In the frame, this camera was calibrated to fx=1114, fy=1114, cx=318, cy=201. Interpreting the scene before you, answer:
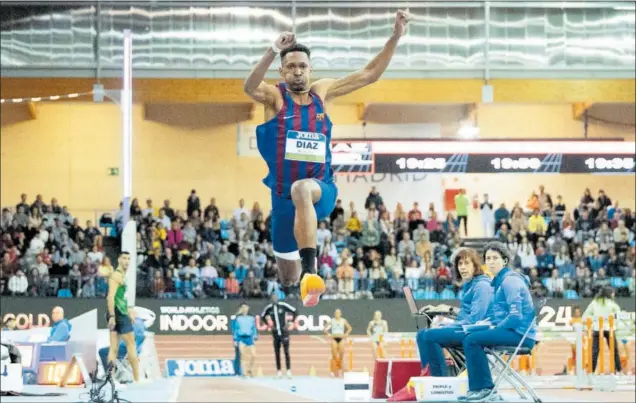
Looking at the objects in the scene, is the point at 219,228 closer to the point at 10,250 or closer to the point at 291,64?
the point at 10,250

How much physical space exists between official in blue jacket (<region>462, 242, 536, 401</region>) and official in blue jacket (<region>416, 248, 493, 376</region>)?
23 centimetres

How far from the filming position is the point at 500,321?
924 centimetres

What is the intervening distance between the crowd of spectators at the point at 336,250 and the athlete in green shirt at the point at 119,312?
8.26 m

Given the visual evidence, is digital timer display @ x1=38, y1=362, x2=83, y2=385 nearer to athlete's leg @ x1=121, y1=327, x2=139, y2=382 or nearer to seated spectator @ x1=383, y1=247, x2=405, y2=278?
athlete's leg @ x1=121, y1=327, x2=139, y2=382

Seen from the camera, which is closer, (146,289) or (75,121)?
(146,289)

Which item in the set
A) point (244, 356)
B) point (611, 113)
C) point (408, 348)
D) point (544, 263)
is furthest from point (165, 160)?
point (408, 348)

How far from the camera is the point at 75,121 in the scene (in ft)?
94.6

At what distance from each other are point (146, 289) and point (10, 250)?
3163mm

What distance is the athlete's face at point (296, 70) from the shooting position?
5668mm

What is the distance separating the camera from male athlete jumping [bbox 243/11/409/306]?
5.67m

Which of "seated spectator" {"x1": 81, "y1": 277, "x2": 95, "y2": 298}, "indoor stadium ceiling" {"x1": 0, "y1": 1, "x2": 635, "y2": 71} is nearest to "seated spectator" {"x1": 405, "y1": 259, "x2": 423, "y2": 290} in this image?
"indoor stadium ceiling" {"x1": 0, "y1": 1, "x2": 635, "y2": 71}

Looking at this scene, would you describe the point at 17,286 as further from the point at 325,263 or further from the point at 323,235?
the point at 323,235

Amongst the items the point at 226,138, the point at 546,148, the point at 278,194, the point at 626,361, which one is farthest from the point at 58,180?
the point at 278,194

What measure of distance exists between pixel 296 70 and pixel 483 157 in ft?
55.0
